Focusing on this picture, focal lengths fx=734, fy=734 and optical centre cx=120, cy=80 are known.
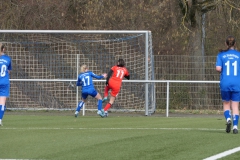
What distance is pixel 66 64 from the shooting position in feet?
79.1

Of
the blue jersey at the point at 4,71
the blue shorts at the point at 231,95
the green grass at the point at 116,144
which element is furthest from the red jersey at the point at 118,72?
the blue shorts at the point at 231,95

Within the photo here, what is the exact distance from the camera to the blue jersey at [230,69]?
489 inches

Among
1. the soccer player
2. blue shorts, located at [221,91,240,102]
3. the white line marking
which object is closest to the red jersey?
the soccer player

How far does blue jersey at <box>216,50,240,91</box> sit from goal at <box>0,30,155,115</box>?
35.5ft

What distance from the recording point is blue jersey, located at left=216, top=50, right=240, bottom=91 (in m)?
12.4

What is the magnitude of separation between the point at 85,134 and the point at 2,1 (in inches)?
696

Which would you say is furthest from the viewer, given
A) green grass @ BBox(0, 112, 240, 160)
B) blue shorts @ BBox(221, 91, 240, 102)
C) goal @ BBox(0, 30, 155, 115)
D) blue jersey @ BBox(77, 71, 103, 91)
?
goal @ BBox(0, 30, 155, 115)

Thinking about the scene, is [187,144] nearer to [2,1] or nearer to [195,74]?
[195,74]

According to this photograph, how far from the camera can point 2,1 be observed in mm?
29312

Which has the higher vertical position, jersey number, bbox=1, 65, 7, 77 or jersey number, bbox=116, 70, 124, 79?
jersey number, bbox=116, 70, 124, 79

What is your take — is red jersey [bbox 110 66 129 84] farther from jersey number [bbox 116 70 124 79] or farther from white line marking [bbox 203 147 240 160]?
white line marking [bbox 203 147 240 160]

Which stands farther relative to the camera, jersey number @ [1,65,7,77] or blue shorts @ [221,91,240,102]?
jersey number @ [1,65,7,77]

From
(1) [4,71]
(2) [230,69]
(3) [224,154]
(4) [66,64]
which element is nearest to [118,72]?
(4) [66,64]

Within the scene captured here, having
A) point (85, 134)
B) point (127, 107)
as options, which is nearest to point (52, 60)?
point (127, 107)
